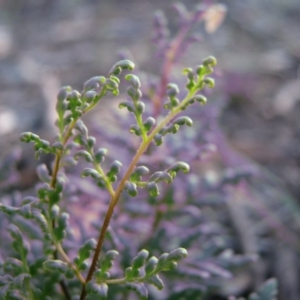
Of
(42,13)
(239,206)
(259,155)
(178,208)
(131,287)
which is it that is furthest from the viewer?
(42,13)

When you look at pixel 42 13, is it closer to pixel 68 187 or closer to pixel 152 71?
pixel 152 71

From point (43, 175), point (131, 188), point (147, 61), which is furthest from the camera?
point (147, 61)

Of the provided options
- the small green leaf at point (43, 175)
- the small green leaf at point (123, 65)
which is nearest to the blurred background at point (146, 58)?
the small green leaf at point (43, 175)

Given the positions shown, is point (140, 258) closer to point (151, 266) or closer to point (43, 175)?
point (151, 266)

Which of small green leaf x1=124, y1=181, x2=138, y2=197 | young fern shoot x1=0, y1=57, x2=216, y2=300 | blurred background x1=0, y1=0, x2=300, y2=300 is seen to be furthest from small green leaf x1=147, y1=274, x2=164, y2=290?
blurred background x1=0, y1=0, x2=300, y2=300

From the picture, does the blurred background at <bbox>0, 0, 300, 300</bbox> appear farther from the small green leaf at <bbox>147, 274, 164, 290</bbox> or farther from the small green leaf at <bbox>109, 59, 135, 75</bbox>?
the small green leaf at <bbox>109, 59, 135, 75</bbox>

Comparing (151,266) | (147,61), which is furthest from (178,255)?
(147,61)

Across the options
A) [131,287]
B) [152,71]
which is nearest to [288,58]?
[152,71]

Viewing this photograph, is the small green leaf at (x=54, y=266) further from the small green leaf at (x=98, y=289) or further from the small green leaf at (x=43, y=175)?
the small green leaf at (x=43, y=175)
